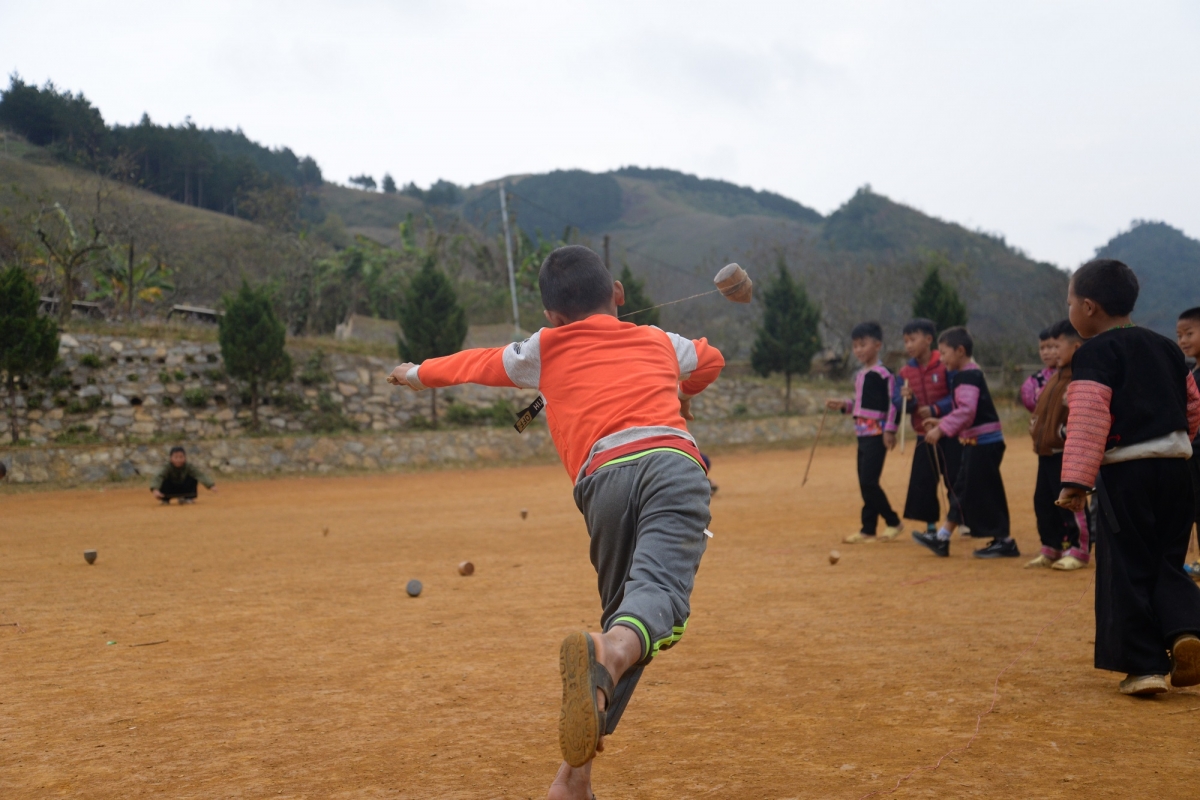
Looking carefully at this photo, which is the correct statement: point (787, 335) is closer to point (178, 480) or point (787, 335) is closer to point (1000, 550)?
point (178, 480)

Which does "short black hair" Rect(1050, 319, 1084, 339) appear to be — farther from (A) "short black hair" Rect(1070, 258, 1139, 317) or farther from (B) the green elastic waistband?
(B) the green elastic waistband

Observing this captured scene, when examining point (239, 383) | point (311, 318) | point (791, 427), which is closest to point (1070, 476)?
point (239, 383)

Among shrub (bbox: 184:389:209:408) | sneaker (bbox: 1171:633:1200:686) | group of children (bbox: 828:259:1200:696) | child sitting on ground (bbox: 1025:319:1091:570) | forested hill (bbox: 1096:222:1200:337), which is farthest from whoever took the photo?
forested hill (bbox: 1096:222:1200:337)

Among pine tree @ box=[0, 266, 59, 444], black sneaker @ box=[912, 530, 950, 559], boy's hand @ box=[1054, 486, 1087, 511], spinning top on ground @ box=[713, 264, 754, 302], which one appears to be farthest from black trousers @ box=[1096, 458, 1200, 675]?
pine tree @ box=[0, 266, 59, 444]

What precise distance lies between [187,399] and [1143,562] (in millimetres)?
21701

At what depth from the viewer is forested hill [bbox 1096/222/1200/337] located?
40.5m

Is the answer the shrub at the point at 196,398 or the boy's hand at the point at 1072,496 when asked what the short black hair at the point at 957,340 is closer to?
the boy's hand at the point at 1072,496

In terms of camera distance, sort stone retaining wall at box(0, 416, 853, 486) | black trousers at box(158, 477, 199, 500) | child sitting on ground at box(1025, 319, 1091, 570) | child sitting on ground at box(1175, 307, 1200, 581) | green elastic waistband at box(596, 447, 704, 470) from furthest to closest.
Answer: stone retaining wall at box(0, 416, 853, 486)
black trousers at box(158, 477, 199, 500)
child sitting on ground at box(1175, 307, 1200, 581)
child sitting on ground at box(1025, 319, 1091, 570)
green elastic waistband at box(596, 447, 704, 470)

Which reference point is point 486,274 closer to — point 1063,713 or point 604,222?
point 1063,713

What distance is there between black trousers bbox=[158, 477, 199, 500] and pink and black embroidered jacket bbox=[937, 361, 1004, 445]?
1145 centimetres

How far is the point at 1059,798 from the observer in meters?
2.76

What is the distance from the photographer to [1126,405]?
13.0ft

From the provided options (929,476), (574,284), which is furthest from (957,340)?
(574,284)

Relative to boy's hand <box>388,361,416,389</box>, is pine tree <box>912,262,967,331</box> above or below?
above
